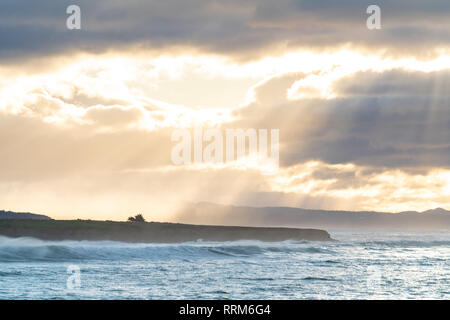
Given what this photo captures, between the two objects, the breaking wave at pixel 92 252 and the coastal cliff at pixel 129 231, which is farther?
the coastal cliff at pixel 129 231

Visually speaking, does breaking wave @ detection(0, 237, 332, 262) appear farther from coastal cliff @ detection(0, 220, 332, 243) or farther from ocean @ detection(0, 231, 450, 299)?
coastal cliff @ detection(0, 220, 332, 243)

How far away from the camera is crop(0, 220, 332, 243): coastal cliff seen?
68312mm

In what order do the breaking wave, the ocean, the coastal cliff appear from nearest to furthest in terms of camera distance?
1. the ocean
2. the breaking wave
3. the coastal cliff

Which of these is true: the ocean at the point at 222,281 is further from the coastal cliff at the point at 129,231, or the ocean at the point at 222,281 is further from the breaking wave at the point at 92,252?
the coastal cliff at the point at 129,231

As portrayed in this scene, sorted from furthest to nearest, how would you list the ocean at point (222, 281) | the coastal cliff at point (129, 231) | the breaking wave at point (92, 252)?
1. the coastal cliff at point (129, 231)
2. the breaking wave at point (92, 252)
3. the ocean at point (222, 281)

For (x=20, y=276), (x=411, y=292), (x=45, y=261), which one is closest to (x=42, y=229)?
(x=45, y=261)

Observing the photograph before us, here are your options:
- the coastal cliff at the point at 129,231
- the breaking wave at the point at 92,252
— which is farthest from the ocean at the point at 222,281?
the coastal cliff at the point at 129,231

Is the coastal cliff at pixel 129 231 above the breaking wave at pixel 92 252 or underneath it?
above

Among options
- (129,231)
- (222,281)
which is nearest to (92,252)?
(129,231)

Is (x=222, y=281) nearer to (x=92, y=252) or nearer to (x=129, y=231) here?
(x=92, y=252)

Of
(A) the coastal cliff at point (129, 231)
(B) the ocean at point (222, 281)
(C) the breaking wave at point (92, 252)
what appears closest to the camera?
(B) the ocean at point (222, 281)

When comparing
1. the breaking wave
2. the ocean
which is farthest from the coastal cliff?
the ocean

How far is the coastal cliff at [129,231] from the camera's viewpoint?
68.3m
